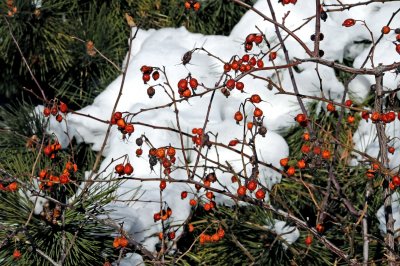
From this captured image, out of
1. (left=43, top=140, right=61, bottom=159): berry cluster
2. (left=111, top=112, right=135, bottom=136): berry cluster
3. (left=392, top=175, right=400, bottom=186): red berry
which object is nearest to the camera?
(left=392, top=175, right=400, bottom=186): red berry

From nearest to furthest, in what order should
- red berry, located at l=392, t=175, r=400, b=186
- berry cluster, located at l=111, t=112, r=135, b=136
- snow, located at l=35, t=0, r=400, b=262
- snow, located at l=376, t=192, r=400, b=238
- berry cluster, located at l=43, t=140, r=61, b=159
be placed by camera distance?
1. red berry, located at l=392, t=175, r=400, b=186
2. berry cluster, located at l=111, t=112, r=135, b=136
3. berry cluster, located at l=43, t=140, r=61, b=159
4. snow, located at l=376, t=192, r=400, b=238
5. snow, located at l=35, t=0, r=400, b=262

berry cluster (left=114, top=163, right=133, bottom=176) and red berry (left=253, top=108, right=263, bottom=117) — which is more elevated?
red berry (left=253, top=108, right=263, bottom=117)

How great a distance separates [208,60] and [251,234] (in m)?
A: 0.85

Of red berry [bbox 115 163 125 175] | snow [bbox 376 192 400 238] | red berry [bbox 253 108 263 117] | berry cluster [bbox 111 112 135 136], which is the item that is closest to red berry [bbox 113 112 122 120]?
berry cluster [bbox 111 112 135 136]

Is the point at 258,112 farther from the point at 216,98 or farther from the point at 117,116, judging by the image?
the point at 216,98

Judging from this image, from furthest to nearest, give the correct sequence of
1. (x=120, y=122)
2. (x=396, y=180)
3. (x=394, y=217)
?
(x=394, y=217) < (x=120, y=122) < (x=396, y=180)

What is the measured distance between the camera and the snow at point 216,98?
2449 mm

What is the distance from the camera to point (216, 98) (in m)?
2.72

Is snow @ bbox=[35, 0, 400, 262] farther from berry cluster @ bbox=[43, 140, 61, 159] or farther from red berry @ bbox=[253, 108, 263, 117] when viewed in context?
red berry @ bbox=[253, 108, 263, 117]

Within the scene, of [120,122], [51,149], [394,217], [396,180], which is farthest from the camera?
[394,217]

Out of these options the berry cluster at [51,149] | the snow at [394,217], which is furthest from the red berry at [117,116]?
the snow at [394,217]

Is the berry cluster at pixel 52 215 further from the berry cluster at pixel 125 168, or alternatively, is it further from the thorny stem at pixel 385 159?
the thorny stem at pixel 385 159

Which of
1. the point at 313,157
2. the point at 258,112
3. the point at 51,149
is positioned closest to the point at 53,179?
the point at 51,149

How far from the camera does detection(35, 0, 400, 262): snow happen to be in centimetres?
245
